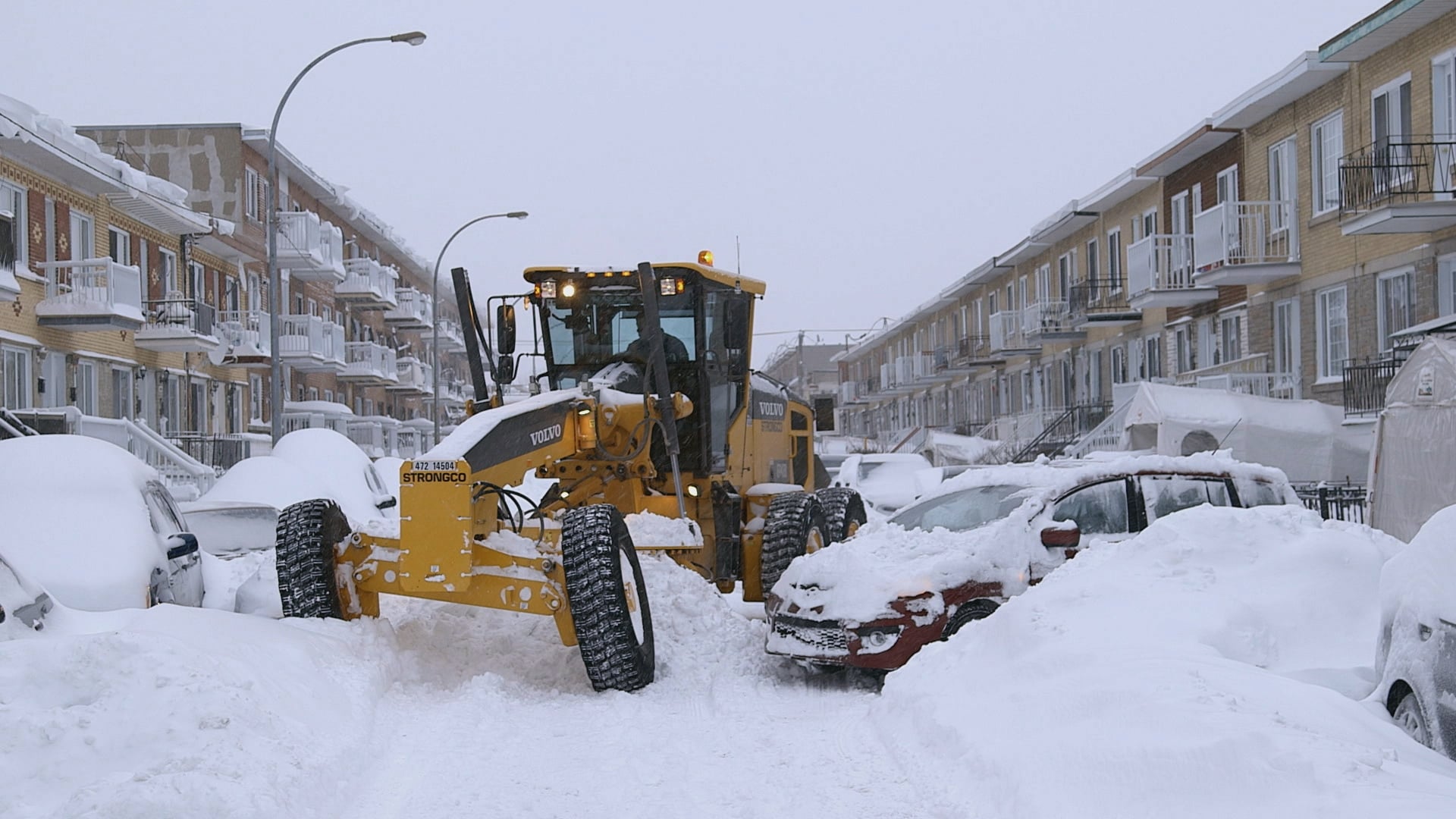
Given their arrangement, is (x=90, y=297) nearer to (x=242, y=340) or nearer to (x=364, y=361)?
(x=242, y=340)

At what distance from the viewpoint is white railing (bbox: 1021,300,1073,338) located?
38134 mm

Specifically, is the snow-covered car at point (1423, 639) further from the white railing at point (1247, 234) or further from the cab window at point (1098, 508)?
the white railing at point (1247, 234)

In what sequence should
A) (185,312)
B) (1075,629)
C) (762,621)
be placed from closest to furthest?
(1075,629) → (762,621) → (185,312)

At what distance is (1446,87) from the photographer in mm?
19438

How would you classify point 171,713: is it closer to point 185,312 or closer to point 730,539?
point 730,539

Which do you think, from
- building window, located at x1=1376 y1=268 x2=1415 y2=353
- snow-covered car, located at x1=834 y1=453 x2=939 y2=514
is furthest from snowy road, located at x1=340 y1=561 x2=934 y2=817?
building window, located at x1=1376 y1=268 x2=1415 y2=353

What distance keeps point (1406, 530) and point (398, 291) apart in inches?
1928

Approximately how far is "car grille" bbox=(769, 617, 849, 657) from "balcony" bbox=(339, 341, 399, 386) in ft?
129

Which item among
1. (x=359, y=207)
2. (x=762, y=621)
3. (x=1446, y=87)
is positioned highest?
(x=359, y=207)

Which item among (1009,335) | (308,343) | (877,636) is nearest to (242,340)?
(308,343)

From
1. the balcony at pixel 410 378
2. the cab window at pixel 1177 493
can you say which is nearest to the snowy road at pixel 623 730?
the cab window at pixel 1177 493

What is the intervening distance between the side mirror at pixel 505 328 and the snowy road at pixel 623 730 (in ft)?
7.02

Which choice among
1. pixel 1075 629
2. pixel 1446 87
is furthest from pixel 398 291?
pixel 1075 629

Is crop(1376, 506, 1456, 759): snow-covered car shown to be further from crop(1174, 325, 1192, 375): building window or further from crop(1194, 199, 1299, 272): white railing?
crop(1174, 325, 1192, 375): building window
